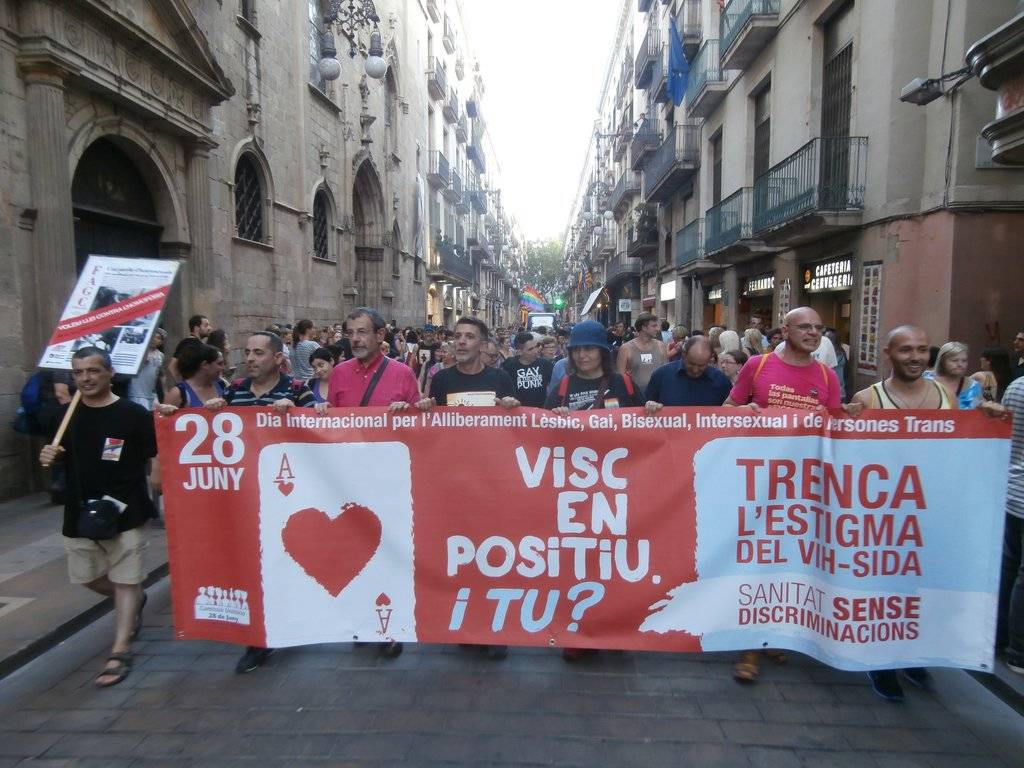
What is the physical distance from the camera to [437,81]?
31031mm

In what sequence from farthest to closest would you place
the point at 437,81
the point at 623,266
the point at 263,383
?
the point at 623,266 < the point at 437,81 < the point at 263,383

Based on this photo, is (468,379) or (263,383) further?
(468,379)

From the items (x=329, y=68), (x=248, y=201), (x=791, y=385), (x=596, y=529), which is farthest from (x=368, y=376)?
(x=329, y=68)

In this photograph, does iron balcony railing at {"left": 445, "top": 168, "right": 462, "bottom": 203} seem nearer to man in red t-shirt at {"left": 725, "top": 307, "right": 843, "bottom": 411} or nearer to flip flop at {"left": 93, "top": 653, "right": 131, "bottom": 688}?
man in red t-shirt at {"left": 725, "top": 307, "right": 843, "bottom": 411}

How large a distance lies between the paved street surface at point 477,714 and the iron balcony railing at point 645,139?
27834 mm

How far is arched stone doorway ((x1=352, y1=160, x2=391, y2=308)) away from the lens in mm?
22125

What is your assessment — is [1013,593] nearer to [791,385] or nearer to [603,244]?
[791,385]

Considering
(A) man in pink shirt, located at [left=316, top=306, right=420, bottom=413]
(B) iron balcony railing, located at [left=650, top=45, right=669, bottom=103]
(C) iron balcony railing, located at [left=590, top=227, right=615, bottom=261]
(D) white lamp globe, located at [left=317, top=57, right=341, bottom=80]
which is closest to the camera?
(A) man in pink shirt, located at [left=316, top=306, right=420, bottom=413]

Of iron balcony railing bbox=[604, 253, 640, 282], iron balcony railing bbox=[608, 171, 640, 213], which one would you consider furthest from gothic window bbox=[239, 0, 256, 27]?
iron balcony railing bbox=[604, 253, 640, 282]

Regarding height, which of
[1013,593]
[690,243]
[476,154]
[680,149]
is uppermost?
[476,154]

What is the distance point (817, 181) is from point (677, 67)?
11668 mm

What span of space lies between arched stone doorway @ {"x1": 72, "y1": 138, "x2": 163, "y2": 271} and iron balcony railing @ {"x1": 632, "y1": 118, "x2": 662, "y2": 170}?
898 inches

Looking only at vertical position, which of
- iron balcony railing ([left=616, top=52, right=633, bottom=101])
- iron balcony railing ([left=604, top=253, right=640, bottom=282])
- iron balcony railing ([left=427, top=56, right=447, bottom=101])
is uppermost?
iron balcony railing ([left=616, top=52, right=633, bottom=101])

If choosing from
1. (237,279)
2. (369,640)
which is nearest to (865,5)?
(237,279)
